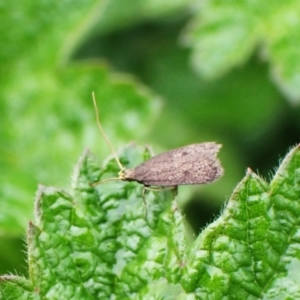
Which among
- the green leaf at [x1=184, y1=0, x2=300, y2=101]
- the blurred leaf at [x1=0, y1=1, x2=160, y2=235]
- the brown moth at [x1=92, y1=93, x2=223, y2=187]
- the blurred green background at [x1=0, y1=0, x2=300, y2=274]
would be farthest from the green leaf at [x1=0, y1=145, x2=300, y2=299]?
the green leaf at [x1=184, y1=0, x2=300, y2=101]

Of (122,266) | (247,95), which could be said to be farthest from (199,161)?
(247,95)

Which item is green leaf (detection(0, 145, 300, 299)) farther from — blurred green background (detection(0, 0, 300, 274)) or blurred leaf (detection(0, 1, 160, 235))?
blurred leaf (detection(0, 1, 160, 235))

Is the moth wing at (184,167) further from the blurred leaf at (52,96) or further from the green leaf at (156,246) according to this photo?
the blurred leaf at (52,96)

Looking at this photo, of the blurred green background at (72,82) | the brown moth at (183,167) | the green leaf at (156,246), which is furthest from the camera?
the blurred green background at (72,82)

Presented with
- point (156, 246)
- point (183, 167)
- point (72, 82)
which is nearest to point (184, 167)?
point (183, 167)

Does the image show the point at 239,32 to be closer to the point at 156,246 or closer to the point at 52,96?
the point at 52,96

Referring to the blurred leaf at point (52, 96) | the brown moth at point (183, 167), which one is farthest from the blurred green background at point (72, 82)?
the brown moth at point (183, 167)
